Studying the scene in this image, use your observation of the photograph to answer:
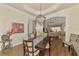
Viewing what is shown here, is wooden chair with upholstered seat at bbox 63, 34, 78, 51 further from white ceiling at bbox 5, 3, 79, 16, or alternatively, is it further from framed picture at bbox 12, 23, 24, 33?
framed picture at bbox 12, 23, 24, 33

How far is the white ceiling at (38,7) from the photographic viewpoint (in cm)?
162

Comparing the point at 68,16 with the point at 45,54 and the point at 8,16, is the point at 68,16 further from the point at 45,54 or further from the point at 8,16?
the point at 8,16

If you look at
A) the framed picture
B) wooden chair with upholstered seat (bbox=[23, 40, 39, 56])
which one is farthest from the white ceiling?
wooden chair with upholstered seat (bbox=[23, 40, 39, 56])

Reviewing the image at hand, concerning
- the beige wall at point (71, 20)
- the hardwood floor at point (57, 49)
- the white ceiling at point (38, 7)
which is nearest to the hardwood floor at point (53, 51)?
the hardwood floor at point (57, 49)

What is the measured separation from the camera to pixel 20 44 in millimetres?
1614

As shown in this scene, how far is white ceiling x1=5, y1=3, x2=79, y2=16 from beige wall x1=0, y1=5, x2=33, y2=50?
61 mm

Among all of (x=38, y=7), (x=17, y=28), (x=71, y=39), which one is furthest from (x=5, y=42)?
(x=71, y=39)

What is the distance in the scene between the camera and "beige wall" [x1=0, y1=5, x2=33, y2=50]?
161cm

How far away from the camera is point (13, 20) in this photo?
5.33ft

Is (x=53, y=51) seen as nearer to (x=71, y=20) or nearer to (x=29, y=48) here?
(x=29, y=48)

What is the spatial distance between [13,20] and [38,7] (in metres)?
0.33

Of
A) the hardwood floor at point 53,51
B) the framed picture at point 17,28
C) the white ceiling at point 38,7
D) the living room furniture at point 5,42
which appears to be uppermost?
the white ceiling at point 38,7

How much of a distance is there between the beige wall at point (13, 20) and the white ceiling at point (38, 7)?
2.4 inches

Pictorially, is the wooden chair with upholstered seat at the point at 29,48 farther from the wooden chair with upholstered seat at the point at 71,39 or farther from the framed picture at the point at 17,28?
the wooden chair with upholstered seat at the point at 71,39
